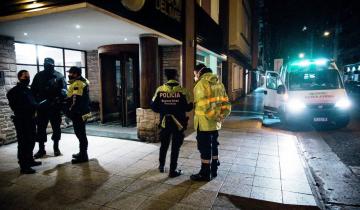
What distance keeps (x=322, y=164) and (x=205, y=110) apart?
3386mm

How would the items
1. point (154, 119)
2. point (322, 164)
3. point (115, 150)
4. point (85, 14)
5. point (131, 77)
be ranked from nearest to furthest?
point (85, 14) → point (322, 164) → point (115, 150) → point (154, 119) → point (131, 77)

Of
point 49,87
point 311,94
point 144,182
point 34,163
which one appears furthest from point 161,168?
point 311,94

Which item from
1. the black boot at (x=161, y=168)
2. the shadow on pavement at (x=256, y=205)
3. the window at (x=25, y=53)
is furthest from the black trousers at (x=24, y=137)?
the shadow on pavement at (x=256, y=205)

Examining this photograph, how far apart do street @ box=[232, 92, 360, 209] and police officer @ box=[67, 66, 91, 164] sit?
4.61 metres

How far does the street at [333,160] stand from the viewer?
13.5 ft

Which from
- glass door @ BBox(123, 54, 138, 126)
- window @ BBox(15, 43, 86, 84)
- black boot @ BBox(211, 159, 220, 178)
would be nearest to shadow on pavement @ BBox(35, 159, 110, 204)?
black boot @ BBox(211, 159, 220, 178)

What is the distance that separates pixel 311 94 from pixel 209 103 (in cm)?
592

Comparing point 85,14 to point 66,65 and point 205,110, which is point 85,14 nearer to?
point 205,110

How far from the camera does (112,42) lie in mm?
8320

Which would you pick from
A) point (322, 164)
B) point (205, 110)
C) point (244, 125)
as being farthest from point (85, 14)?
point (244, 125)

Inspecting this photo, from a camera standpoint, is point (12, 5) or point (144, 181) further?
point (12, 5)

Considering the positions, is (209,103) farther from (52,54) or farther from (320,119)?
(52,54)

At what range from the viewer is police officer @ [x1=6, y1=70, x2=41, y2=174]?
4578 mm

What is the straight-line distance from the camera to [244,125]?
9812mm
